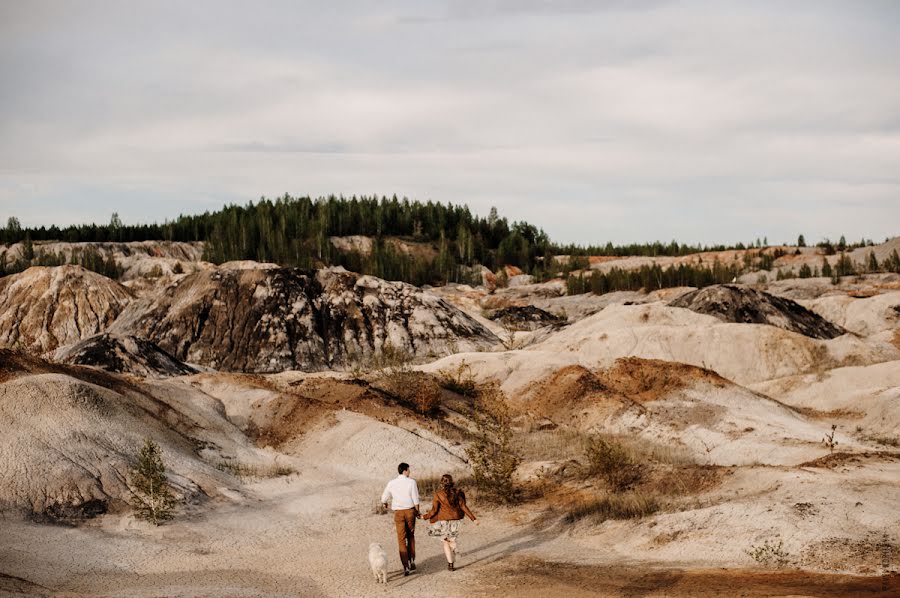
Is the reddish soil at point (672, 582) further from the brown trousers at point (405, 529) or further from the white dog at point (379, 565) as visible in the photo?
the white dog at point (379, 565)

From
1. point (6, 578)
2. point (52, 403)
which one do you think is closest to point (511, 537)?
point (6, 578)

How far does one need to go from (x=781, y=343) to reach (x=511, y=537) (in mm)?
32188

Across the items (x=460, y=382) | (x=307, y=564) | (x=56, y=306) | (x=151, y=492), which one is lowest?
(x=307, y=564)

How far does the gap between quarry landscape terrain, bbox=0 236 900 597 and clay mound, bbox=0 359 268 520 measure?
0.07 meters

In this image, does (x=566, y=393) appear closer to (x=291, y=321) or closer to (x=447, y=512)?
(x=447, y=512)

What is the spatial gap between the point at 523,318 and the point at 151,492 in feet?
193

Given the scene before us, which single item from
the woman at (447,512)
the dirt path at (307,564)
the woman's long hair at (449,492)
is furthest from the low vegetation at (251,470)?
the woman's long hair at (449,492)

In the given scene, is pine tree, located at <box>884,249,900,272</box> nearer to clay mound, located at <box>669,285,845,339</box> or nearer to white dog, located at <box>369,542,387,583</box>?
clay mound, located at <box>669,285,845,339</box>

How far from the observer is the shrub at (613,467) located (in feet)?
60.1

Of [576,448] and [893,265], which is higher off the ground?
[893,265]

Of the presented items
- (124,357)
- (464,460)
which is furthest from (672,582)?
(124,357)

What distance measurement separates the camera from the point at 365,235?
472ft

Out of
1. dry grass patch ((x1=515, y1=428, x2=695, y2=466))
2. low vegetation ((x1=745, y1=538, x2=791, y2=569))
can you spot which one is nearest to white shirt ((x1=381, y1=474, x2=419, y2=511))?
low vegetation ((x1=745, y1=538, x2=791, y2=569))

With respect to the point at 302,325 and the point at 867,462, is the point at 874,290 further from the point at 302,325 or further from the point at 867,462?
the point at 867,462
